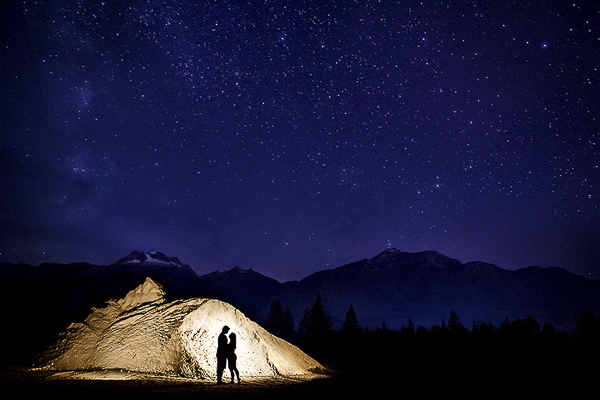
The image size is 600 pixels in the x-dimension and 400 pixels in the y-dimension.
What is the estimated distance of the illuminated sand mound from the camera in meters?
12.8

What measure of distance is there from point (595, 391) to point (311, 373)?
13039 mm

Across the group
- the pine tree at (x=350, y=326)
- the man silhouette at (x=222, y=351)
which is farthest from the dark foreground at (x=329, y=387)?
the pine tree at (x=350, y=326)

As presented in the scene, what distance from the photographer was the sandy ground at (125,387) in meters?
8.30

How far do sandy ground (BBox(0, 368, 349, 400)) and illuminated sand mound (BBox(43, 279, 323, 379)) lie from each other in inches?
34.2

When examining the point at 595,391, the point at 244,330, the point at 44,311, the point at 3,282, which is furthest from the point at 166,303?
the point at 595,391

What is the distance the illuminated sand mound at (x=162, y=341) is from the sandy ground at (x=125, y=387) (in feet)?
2.85

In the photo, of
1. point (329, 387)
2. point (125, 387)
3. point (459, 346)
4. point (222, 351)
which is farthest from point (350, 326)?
point (125, 387)

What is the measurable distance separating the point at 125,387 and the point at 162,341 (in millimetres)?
3828

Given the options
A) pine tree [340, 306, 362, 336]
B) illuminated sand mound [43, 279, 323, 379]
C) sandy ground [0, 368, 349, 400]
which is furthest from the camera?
pine tree [340, 306, 362, 336]

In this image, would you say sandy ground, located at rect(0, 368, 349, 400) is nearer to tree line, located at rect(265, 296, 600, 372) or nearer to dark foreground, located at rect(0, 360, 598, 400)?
dark foreground, located at rect(0, 360, 598, 400)

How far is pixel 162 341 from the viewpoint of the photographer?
13.1 meters

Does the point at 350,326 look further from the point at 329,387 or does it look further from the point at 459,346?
the point at 329,387

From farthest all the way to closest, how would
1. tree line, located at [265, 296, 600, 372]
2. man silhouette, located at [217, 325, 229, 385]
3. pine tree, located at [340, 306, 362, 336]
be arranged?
pine tree, located at [340, 306, 362, 336]
tree line, located at [265, 296, 600, 372]
man silhouette, located at [217, 325, 229, 385]

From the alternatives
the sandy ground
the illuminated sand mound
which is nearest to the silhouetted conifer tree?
the illuminated sand mound
